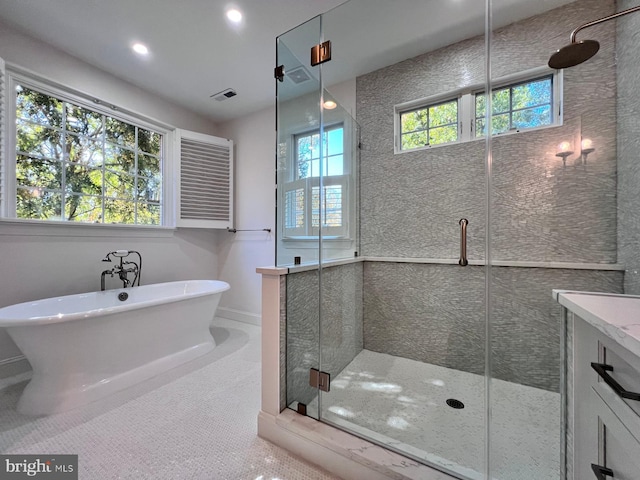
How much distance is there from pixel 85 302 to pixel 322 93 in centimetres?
258

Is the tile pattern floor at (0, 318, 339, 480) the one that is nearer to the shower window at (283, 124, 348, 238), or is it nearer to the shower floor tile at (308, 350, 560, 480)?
the shower floor tile at (308, 350, 560, 480)

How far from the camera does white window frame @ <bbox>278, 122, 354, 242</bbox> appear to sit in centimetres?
180

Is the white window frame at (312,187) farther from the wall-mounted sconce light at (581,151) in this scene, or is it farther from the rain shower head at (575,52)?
the wall-mounted sconce light at (581,151)

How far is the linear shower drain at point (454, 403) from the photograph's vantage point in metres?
1.57

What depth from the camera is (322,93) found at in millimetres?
1868

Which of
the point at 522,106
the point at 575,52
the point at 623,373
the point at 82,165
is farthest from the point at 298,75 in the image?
the point at 82,165

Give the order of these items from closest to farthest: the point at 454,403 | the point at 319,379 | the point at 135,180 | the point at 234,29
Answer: the point at 319,379 → the point at 454,403 → the point at 234,29 → the point at 135,180

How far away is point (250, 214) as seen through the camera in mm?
3254

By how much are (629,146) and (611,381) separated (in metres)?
1.58

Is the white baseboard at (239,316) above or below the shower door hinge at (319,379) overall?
below

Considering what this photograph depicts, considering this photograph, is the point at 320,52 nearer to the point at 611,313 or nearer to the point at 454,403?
the point at 611,313

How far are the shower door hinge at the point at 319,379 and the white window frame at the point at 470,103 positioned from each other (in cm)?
192

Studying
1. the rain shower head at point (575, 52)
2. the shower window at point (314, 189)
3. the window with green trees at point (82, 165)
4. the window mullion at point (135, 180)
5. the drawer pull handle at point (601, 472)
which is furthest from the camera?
the window mullion at point (135, 180)

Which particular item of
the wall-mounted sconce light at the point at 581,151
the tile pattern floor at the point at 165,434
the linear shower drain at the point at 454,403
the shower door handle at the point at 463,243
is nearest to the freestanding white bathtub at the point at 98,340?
the tile pattern floor at the point at 165,434
